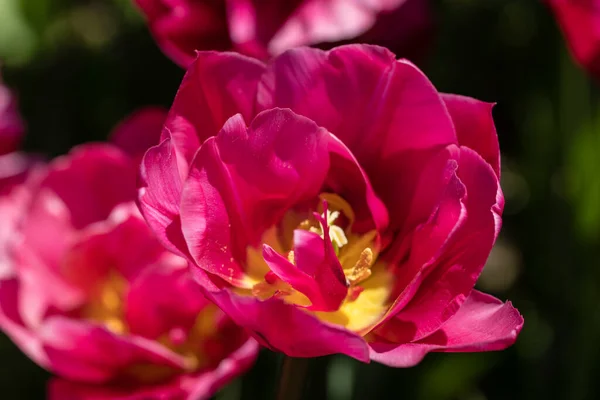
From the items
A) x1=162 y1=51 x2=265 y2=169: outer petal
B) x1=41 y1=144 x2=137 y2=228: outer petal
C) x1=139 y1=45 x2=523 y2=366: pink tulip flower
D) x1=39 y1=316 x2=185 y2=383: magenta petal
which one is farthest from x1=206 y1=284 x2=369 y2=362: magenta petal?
x1=41 y1=144 x2=137 y2=228: outer petal

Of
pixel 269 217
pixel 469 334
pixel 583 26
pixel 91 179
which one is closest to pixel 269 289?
pixel 269 217

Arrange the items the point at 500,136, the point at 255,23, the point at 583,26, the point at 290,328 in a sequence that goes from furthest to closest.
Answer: the point at 500,136, the point at 583,26, the point at 255,23, the point at 290,328

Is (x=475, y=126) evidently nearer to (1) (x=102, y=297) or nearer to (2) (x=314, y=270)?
(2) (x=314, y=270)

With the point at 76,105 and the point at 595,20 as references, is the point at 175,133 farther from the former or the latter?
the point at 76,105

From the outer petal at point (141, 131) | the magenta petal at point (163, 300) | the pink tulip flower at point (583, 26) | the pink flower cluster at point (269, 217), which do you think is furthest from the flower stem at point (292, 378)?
the pink tulip flower at point (583, 26)

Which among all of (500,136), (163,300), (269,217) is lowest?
(500,136)

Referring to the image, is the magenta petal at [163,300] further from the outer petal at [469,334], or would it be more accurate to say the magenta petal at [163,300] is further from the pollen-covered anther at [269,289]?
the outer petal at [469,334]

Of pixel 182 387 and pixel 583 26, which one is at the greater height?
pixel 583 26
